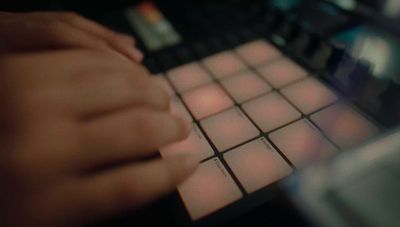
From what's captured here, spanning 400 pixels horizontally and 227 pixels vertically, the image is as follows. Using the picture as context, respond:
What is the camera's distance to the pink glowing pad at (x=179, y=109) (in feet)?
2.65

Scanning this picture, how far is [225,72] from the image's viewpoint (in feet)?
3.03

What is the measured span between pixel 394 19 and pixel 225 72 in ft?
1.19

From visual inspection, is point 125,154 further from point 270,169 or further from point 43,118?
point 270,169

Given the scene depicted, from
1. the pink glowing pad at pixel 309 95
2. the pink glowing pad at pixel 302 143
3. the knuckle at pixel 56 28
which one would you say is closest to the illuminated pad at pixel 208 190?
the pink glowing pad at pixel 302 143

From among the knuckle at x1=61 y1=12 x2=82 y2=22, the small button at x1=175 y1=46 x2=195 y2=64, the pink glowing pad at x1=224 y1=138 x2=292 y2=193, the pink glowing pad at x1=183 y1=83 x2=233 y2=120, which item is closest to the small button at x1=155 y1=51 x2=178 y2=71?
the small button at x1=175 y1=46 x2=195 y2=64

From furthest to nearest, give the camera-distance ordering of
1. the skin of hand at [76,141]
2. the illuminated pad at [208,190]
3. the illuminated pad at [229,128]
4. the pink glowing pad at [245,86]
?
the pink glowing pad at [245,86]
the illuminated pad at [229,128]
the illuminated pad at [208,190]
the skin of hand at [76,141]

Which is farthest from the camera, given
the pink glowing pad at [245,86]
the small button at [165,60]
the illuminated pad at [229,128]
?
the small button at [165,60]

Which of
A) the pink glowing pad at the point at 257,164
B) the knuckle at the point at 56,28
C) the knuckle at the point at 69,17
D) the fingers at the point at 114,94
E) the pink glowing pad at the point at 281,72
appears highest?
the knuckle at the point at 56,28

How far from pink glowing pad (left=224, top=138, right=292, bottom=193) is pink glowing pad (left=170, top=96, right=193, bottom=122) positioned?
0.47ft

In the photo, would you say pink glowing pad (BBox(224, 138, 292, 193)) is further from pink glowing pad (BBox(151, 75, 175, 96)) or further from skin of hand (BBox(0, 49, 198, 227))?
pink glowing pad (BBox(151, 75, 175, 96))

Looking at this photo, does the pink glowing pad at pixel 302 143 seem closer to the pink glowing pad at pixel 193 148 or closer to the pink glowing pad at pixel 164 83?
the pink glowing pad at pixel 193 148

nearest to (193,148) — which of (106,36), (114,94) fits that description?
(114,94)

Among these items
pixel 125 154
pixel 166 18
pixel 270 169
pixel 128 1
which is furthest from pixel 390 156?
pixel 128 1

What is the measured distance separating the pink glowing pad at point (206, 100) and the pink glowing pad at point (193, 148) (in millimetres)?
67
